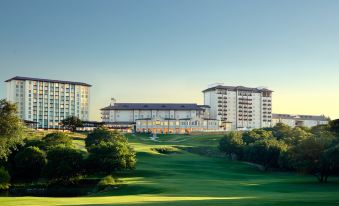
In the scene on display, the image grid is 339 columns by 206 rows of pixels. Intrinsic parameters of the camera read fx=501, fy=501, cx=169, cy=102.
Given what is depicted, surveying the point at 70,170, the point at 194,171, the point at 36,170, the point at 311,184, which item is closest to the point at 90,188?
the point at 70,170

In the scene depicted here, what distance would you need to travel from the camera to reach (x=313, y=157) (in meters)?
83.6

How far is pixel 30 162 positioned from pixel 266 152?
178 feet

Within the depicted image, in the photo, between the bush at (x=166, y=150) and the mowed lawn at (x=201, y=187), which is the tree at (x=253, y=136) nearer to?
the mowed lawn at (x=201, y=187)

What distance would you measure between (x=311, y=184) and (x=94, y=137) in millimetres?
63352

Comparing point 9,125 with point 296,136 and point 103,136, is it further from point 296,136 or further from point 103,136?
point 296,136

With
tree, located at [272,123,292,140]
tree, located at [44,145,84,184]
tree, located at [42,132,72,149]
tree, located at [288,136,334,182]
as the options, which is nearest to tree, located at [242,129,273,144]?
tree, located at [272,123,292,140]

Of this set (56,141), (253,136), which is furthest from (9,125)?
(253,136)

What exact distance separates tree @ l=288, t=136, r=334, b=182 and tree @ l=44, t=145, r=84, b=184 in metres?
37.5

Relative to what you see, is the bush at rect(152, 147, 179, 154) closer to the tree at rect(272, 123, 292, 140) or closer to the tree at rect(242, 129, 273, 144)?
the tree at rect(242, 129, 273, 144)

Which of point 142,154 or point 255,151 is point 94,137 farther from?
point 255,151

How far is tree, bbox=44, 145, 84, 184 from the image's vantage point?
85.1m

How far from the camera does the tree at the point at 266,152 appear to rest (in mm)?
115500

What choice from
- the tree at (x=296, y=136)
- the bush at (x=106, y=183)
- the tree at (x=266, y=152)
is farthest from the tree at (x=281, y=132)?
the bush at (x=106, y=183)

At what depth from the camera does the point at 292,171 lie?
110 metres
